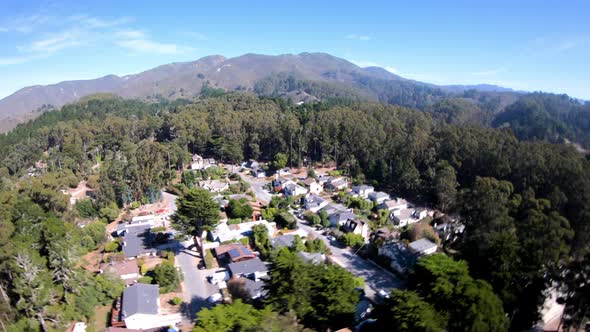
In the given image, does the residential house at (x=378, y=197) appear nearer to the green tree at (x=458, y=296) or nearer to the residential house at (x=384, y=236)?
the residential house at (x=384, y=236)

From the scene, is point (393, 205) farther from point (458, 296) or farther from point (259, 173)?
point (458, 296)

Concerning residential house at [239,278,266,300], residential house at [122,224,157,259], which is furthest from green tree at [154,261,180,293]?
residential house at [122,224,157,259]

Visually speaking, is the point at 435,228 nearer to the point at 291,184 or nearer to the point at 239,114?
the point at 291,184

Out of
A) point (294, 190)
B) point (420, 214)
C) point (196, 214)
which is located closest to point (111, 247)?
point (196, 214)

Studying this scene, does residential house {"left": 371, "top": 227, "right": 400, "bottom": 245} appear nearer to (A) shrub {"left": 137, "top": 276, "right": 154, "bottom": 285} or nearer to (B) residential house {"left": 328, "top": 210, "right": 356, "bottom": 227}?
(B) residential house {"left": 328, "top": 210, "right": 356, "bottom": 227}

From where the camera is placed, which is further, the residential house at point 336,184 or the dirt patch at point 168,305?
the residential house at point 336,184

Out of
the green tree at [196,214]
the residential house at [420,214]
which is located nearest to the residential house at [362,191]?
the residential house at [420,214]

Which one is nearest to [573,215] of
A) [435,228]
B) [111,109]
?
[435,228]
